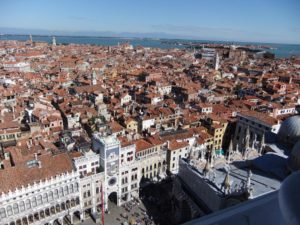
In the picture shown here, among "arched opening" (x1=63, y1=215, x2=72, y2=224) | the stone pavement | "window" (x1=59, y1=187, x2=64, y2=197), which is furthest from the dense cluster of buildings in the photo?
the stone pavement

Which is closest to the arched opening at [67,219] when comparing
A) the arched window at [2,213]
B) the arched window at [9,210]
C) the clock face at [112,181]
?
the clock face at [112,181]

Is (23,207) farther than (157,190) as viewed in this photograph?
No

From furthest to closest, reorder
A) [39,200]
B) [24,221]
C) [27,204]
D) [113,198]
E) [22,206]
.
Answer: [113,198] < [39,200] < [24,221] < [27,204] < [22,206]

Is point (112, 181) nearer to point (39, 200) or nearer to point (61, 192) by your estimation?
point (61, 192)

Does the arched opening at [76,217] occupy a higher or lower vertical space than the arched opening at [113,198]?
lower

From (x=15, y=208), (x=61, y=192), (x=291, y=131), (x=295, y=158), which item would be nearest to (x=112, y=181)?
(x=61, y=192)

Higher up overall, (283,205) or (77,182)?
(283,205)

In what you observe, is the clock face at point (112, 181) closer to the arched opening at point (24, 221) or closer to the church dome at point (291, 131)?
the arched opening at point (24, 221)

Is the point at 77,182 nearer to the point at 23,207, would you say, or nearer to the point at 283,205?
the point at 23,207

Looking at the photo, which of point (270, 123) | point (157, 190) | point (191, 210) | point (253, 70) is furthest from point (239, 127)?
point (253, 70)
